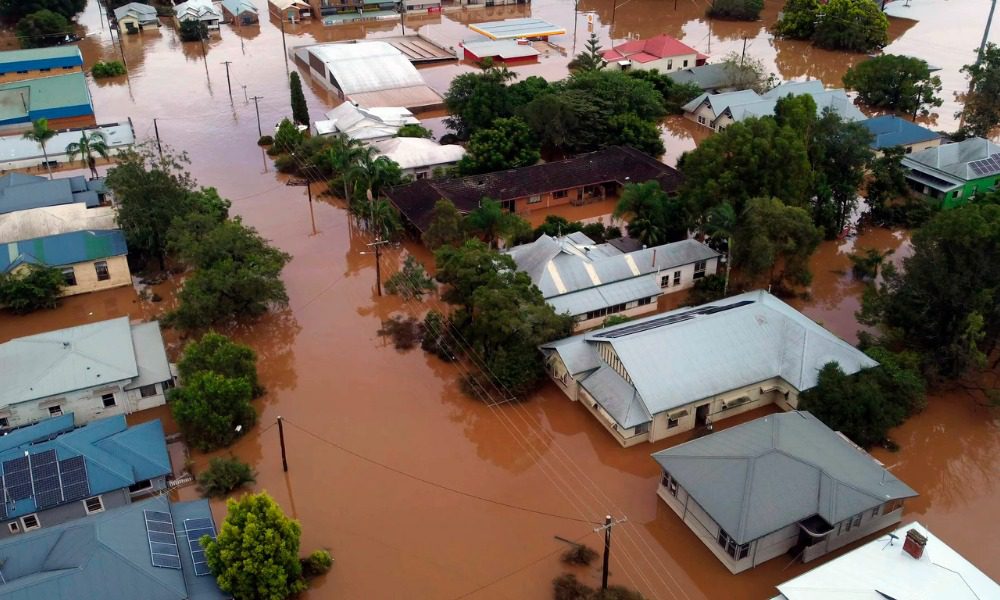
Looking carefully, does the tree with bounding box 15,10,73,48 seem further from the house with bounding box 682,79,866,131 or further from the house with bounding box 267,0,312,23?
the house with bounding box 682,79,866,131

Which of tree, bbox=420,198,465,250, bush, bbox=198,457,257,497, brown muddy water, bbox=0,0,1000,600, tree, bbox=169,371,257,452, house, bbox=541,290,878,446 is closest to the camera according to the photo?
brown muddy water, bbox=0,0,1000,600

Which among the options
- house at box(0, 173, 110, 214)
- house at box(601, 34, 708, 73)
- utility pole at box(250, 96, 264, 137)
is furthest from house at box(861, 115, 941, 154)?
house at box(0, 173, 110, 214)

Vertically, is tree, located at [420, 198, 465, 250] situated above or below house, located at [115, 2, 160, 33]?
below

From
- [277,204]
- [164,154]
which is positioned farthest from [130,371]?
[164,154]

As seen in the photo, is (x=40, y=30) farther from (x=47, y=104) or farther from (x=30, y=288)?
(x=30, y=288)

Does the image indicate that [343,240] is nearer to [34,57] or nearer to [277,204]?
[277,204]

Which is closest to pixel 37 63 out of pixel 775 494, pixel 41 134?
pixel 41 134

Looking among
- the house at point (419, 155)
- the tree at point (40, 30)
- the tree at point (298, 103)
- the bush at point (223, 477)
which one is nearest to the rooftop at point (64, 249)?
the bush at point (223, 477)
